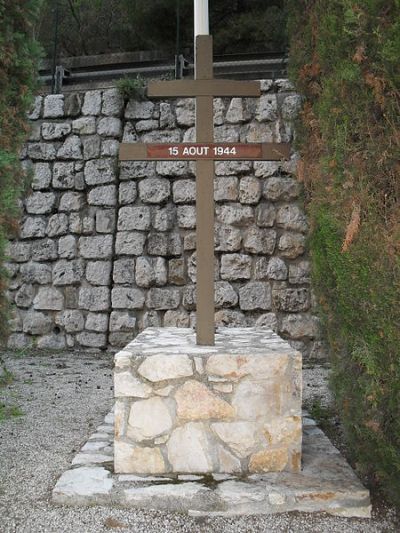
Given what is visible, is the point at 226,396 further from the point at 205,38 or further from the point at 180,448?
the point at 205,38

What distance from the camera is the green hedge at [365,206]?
2.57 metres

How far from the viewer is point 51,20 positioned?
11352 mm

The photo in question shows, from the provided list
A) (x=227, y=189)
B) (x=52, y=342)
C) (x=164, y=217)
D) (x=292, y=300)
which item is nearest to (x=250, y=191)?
(x=227, y=189)

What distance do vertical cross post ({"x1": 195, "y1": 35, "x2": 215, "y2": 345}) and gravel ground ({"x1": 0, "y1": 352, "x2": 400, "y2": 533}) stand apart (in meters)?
1.12

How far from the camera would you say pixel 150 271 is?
7188 millimetres

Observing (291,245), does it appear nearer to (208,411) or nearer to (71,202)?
(71,202)

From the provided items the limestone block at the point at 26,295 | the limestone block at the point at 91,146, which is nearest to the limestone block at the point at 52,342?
the limestone block at the point at 26,295

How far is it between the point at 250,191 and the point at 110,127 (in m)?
1.84

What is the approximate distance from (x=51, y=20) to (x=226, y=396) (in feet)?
33.0

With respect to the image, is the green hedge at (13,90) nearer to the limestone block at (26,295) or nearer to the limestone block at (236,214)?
the limestone block at (236,214)

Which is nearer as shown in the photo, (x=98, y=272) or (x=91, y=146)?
(x=98, y=272)

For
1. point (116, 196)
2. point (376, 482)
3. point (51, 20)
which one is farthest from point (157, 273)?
point (51, 20)

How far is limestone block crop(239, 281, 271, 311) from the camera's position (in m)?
7.02

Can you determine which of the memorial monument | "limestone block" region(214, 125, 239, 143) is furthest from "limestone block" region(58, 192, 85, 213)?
the memorial monument
